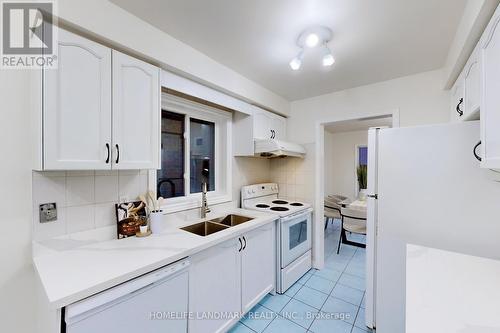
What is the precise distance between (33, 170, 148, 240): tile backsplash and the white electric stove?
138cm

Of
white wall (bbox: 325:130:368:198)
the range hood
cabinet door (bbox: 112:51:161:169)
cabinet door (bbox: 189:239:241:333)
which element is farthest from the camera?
white wall (bbox: 325:130:368:198)

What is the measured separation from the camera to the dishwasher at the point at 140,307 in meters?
0.89

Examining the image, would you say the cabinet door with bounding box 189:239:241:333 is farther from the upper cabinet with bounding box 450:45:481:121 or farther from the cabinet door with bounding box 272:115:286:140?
the upper cabinet with bounding box 450:45:481:121

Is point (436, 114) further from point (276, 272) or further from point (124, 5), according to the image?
point (124, 5)

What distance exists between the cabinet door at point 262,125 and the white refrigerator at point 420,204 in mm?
1234

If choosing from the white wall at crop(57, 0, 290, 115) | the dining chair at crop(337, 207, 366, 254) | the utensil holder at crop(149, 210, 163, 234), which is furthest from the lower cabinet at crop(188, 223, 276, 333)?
the dining chair at crop(337, 207, 366, 254)

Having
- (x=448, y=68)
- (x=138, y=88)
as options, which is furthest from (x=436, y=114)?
(x=138, y=88)

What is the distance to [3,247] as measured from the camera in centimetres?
109

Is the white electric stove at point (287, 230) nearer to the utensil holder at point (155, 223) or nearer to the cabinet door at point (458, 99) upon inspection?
the utensil holder at point (155, 223)

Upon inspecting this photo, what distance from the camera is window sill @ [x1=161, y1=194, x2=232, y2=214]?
1890 millimetres

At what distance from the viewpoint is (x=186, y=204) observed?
2.04m

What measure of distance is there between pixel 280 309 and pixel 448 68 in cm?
261

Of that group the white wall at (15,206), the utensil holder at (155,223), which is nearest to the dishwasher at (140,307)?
the utensil holder at (155,223)

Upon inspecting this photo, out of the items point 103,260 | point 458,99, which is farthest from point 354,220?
point 103,260
